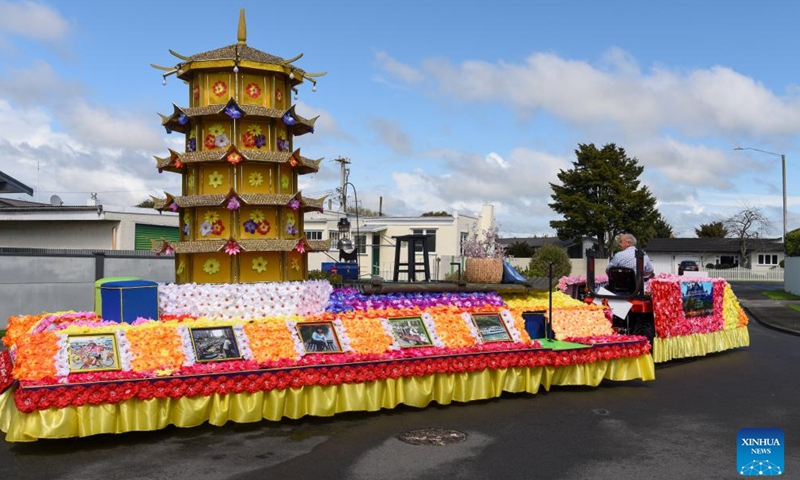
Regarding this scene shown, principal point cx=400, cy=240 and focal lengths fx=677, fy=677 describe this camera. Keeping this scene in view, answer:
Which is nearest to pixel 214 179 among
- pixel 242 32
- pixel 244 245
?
pixel 244 245

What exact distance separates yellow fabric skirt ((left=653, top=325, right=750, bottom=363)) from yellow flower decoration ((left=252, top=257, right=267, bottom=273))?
8.10 metres

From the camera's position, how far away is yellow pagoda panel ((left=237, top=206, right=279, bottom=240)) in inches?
453

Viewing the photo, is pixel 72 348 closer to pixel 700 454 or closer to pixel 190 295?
pixel 190 295

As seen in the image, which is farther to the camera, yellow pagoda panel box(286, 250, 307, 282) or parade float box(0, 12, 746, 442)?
yellow pagoda panel box(286, 250, 307, 282)

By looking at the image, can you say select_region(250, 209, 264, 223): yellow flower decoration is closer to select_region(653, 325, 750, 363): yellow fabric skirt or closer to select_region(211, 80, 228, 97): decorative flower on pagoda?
select_region(211, 80, 228, 97): decorative flower on pagoda

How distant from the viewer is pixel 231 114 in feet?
36.7

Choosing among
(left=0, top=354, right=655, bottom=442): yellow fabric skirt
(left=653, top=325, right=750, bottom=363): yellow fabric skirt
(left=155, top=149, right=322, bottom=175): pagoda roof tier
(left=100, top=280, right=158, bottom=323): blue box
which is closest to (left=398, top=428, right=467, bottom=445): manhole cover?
Answer: (left=0, top=354, right=655, bottom=442): yellow fabric skirt

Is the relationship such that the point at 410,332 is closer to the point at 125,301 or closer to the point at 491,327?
the point at 491,327

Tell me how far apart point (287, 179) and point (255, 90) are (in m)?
1.63

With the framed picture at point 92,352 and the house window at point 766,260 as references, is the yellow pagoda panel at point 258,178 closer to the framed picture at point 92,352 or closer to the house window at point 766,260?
the framed picture at point 92,352

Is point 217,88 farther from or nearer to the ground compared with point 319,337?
farther from the ground

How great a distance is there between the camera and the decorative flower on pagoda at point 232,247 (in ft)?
36.5

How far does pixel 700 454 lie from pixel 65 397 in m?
7.28

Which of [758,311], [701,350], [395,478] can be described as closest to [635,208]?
[758,311]
